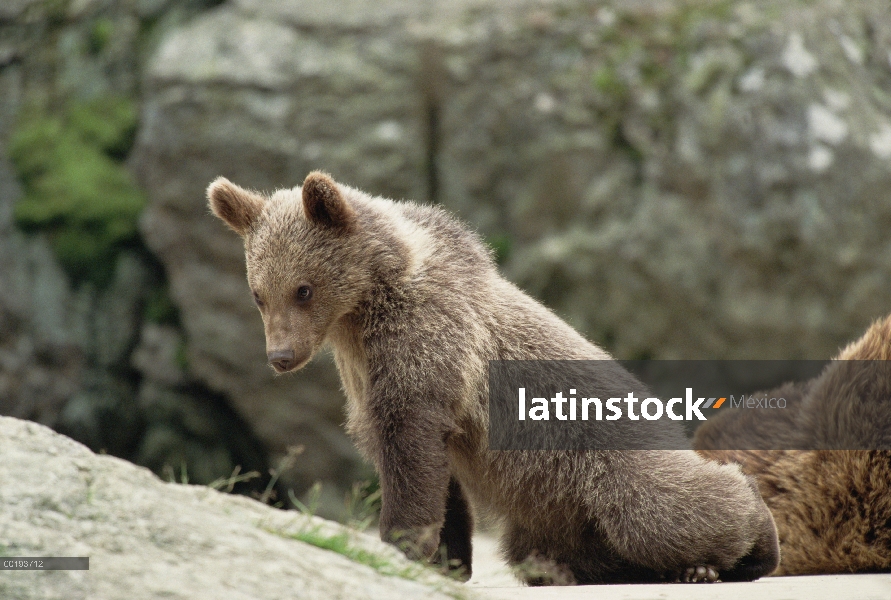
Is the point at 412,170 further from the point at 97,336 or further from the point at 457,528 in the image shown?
the point at 457,528

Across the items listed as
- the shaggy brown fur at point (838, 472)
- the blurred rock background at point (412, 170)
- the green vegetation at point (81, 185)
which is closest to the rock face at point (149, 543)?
the shaggy brown fur at point (838, 472)

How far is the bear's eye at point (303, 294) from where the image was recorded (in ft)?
15.9

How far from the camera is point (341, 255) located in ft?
16.1

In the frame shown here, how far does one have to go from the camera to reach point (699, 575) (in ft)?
15.4

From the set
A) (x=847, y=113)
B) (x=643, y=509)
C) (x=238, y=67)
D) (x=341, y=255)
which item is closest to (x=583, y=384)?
(x=643, y=509)

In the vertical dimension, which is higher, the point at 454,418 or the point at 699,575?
the point at 454,418

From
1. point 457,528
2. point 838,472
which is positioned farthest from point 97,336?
point 838,472

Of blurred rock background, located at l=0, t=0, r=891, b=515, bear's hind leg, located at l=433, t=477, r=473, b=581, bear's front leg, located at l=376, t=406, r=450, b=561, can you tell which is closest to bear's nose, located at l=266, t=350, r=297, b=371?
bear's front leg, located at l=376, t=406, r=450, b=561

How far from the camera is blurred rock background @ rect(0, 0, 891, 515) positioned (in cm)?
1005

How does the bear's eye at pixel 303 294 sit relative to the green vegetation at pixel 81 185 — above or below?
below

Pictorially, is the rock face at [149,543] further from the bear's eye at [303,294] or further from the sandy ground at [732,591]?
the bear's eye at [303,294]

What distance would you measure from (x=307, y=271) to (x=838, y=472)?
10.1 feet

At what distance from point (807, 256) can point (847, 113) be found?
157 cm

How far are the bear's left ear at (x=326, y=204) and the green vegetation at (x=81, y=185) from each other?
23.4 feet
